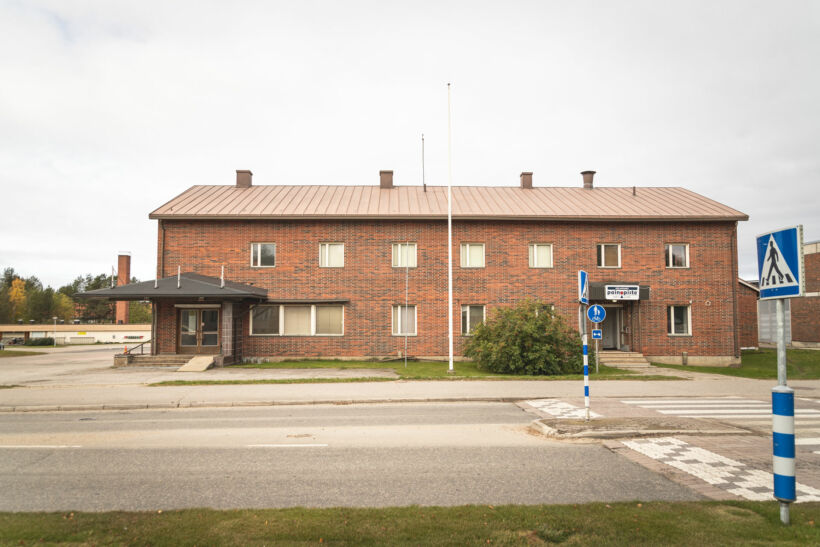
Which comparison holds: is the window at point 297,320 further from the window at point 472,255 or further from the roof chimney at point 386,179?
the roof chimney at point 386,179

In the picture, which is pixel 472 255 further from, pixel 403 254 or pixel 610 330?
pixel 610 330

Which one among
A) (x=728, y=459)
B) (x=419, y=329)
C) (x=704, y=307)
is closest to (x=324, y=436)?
(x=728, y=459)

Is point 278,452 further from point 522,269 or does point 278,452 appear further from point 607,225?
point 607,225

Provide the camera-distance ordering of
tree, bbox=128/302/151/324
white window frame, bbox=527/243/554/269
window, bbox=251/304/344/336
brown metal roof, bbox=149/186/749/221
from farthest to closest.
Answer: tree, bbox=128/302/151/324 → white window frame, bbox=527/243/554/269 → brown metal roof, bbox=149/186/749/221 → window, bbox=251/304/344/336

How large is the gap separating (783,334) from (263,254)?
79.3 feet

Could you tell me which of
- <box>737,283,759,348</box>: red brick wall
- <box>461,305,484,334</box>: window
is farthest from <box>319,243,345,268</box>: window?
<box>737,283,759,348</box>: red brick wall

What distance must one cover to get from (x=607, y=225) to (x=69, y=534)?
2644 cm

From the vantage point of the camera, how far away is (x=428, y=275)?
26828 mm

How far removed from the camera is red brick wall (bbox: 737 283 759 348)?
32.7 m

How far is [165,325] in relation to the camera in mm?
26000

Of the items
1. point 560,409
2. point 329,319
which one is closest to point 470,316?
point 329,319

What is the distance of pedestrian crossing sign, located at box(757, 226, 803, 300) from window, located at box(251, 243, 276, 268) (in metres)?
23.4

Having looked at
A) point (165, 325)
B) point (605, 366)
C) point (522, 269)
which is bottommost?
point (605, 366)

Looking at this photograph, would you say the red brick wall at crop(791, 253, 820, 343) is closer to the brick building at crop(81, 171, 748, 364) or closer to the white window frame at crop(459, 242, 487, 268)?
the brick building at crop(81, 171, 748, 364)
